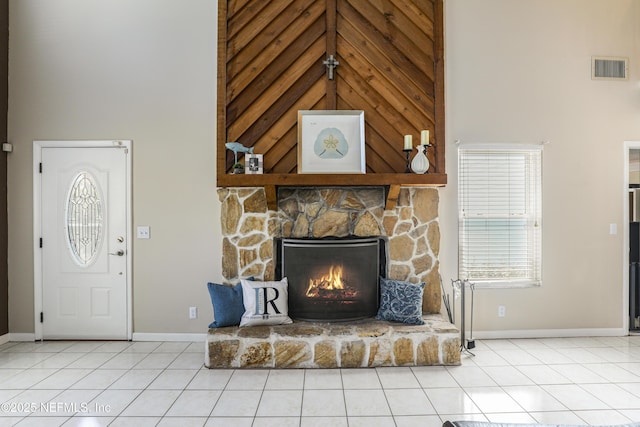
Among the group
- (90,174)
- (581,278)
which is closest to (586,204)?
(581,278)

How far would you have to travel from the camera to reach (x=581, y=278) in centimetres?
396

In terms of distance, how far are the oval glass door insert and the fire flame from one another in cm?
226

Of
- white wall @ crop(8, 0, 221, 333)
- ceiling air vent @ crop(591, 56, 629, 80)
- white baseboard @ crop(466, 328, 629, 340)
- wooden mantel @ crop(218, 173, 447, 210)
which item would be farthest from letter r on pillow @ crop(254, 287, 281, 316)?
ceiling air vent @ crop(591, 56, 629, 80)

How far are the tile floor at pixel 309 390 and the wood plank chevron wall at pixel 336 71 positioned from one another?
6.14ft

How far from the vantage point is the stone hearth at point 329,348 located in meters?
3.12

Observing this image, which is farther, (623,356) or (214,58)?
(214,58)

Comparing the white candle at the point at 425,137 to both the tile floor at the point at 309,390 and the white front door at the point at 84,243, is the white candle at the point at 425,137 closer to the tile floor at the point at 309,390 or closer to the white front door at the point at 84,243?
the tile floor at the point at 309,390

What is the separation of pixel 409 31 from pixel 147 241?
11.2 feet

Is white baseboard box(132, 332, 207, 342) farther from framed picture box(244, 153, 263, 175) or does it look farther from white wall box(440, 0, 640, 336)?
white wall box(440, 0, 640, 336)

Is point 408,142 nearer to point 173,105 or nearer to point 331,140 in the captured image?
Result: point 331,140

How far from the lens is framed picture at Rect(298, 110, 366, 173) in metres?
3.52

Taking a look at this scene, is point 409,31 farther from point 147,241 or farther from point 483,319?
point 147,241

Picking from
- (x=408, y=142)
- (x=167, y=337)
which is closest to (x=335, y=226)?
(x=408, y=142)

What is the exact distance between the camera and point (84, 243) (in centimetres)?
385
